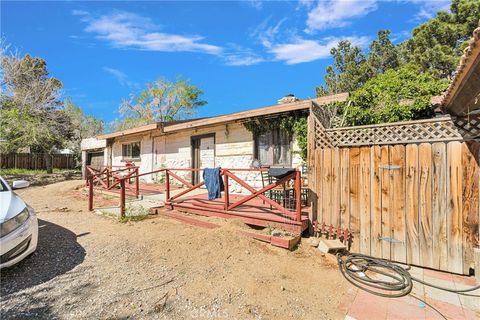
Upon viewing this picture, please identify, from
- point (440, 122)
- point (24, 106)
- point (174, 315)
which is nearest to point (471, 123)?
point (440, 122)

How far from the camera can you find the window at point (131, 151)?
41.7 feet

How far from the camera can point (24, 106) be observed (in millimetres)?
15438

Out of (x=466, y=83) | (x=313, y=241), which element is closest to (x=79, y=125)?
(x=313, y=241)

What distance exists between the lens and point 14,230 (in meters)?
3.04

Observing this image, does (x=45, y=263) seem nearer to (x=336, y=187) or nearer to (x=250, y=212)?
(x=250, y=212)

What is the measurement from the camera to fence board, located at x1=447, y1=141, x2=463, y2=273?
A: 10.9 feet

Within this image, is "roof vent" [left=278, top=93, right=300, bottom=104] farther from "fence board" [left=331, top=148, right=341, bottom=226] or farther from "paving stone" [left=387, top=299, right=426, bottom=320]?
"paving stone" [left=387, top=299, right=426, bottom=320]

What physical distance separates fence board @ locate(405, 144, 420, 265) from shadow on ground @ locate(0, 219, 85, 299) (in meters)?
4.72

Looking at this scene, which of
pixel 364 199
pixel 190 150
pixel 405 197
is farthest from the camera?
pixel 190 150

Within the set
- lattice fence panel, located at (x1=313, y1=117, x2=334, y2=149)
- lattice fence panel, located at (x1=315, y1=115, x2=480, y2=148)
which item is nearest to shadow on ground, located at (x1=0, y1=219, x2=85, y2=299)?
lattice fence panel, located at (x1=313, y1=117, x2=334, y2=149)

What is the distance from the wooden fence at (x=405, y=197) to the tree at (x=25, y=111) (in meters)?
16.8

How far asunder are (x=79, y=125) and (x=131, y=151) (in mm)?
14832

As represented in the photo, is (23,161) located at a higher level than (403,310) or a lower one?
higher

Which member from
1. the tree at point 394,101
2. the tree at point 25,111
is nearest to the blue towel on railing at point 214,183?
the tree at point 394,101
